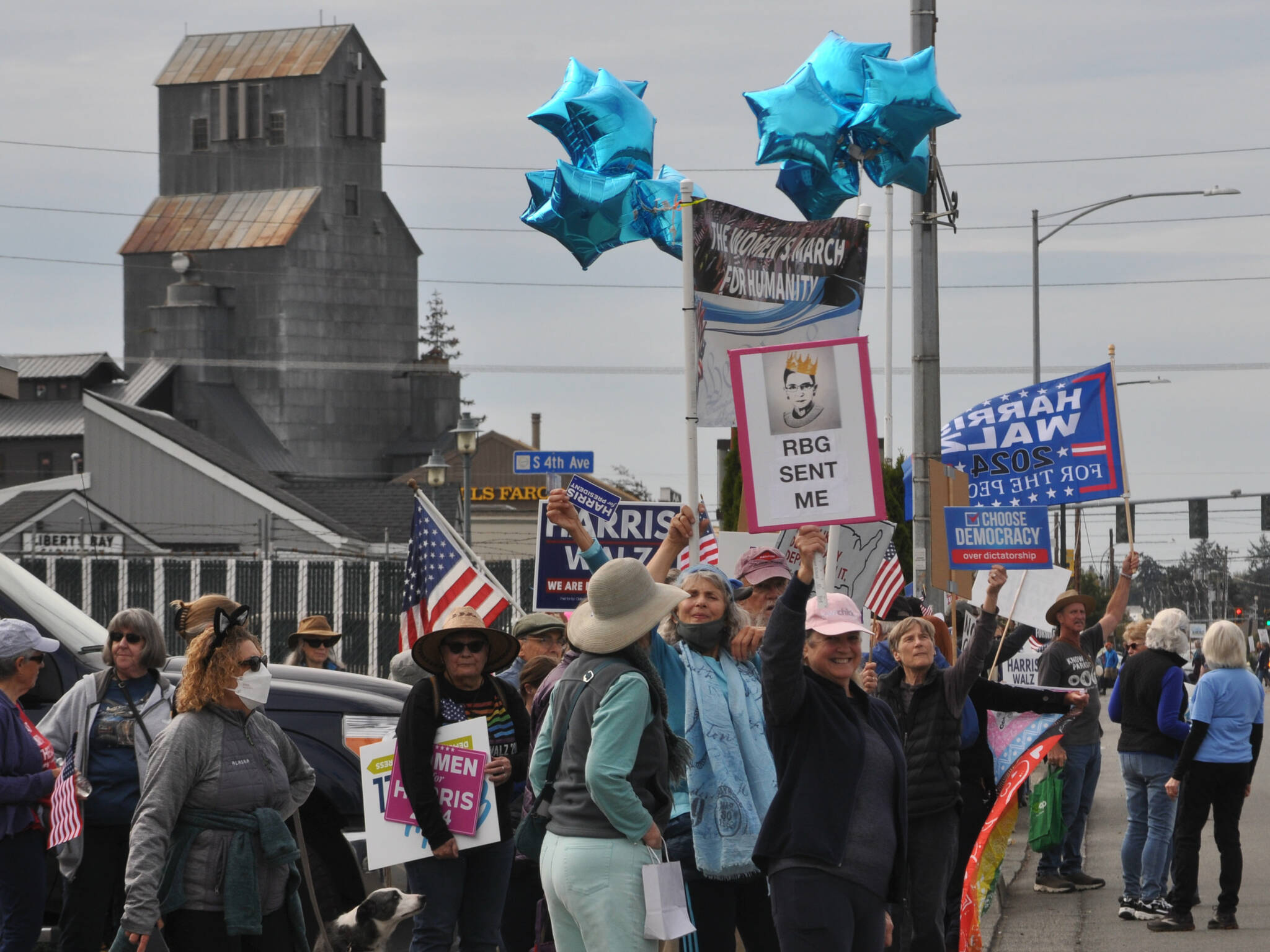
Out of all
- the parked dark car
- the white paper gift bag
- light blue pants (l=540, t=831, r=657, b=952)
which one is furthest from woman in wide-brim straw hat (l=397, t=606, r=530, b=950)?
the white paper gift bag

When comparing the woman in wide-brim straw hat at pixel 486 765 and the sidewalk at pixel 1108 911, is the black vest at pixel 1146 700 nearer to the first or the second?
the sidewalk at pixel 1108 911

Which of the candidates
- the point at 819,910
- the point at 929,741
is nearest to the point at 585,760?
the point at 819,910

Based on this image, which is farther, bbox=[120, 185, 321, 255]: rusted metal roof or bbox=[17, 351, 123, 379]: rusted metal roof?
bbox=[120, 185, 321, 255]: rusted metal roof

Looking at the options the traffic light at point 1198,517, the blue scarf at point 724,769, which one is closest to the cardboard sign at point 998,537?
the blue scarf at point 724,769

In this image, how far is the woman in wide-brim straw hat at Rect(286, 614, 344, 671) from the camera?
1147cm

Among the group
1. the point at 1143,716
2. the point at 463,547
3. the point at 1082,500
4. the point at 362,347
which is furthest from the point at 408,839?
the point at 362,347

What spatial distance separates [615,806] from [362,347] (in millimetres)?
85084

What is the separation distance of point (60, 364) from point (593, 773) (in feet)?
250

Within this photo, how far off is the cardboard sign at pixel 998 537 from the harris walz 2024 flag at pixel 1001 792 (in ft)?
9.90

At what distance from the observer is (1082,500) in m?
14.9

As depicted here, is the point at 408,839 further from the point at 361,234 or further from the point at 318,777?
the point at 361,234

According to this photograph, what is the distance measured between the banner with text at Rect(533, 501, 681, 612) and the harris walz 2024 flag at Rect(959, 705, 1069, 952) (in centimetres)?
212

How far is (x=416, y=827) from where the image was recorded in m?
6.88

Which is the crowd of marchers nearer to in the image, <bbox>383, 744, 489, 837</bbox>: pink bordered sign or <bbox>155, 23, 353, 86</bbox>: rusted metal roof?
<bbox>383, 744, 489, 837</bbox>: pink bordered sign
